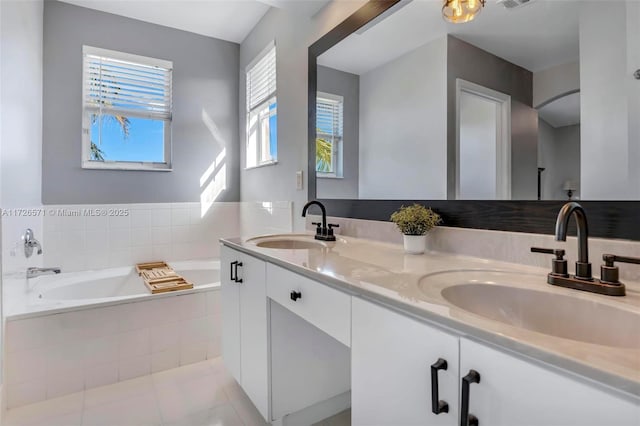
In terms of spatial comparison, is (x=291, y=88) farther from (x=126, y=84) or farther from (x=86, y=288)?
(x=86, y=288)

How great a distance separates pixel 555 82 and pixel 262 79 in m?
2.34

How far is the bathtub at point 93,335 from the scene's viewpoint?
67.6 inches

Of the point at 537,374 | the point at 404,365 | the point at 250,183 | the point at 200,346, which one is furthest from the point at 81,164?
the point at 537,374

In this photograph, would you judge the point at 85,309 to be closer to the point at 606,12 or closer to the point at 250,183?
the point at 250,183

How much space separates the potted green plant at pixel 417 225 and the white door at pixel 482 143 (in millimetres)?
136

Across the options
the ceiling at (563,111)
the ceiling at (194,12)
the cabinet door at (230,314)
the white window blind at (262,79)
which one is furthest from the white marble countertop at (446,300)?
the ceiling at (194,12)

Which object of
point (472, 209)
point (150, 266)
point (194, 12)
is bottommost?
point (150, 266)

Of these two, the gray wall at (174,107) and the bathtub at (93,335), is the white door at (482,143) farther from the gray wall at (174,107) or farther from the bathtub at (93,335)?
the gray wall at (174,107)

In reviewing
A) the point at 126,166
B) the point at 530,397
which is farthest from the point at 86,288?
the point at 530,397

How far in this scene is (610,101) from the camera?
852mm

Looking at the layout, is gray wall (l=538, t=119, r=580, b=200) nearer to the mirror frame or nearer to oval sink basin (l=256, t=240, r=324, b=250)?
the mirror frame

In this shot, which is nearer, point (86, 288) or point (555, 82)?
point (555, 82)

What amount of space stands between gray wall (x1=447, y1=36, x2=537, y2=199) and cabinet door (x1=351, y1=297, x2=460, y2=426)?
26.2 inches

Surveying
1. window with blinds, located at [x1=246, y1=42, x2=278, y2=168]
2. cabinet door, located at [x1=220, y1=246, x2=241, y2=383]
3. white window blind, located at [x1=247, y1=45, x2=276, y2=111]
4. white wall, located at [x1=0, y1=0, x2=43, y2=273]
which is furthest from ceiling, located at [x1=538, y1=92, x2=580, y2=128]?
white wall, located at [x1=0, y1=0, x2=43, y2=273]
